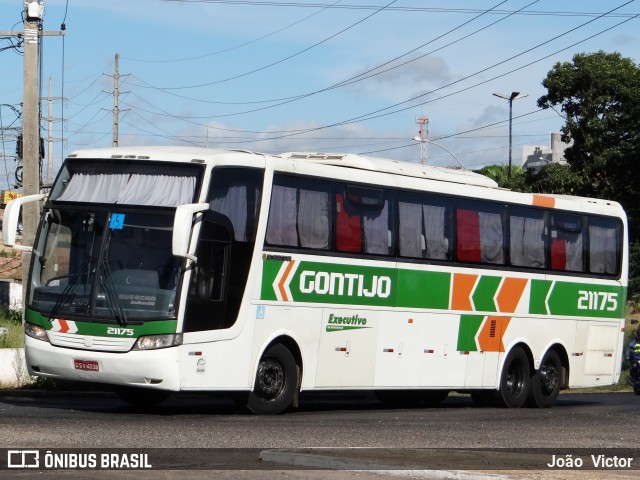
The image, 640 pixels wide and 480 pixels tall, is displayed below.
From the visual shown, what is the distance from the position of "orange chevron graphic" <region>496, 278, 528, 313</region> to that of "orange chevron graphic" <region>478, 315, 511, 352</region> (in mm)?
201

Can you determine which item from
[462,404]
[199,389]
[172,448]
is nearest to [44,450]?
[172,448]

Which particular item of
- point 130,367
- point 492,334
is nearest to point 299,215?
point 130,367

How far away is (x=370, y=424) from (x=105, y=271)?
3.87m

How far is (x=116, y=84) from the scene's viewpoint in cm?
6388

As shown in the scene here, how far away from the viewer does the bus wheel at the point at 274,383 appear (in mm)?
17000

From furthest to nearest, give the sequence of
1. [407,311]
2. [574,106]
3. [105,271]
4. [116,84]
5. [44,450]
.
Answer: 1. [116,84]
2. [574,106]
3. [407,311]
4. [105,271]
5. [44,450]

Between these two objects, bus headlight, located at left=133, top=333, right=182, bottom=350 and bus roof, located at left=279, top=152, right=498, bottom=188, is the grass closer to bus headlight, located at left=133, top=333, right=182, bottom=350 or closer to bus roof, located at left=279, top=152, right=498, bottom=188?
bus roof, located at left=279, top=152, right=498, bottom=188

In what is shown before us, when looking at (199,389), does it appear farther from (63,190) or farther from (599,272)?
(599,272)

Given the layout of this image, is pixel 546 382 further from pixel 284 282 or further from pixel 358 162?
pixel 284 282

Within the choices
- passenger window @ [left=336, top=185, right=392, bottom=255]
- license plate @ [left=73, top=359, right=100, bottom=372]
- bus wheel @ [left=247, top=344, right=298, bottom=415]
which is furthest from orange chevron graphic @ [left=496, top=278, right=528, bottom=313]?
license plate @ [left=73, top=359, right=100, bottom=372]

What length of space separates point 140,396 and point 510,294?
6.94 meters

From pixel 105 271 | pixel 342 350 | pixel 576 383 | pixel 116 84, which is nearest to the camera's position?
pixel 105 271

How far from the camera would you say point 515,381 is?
72.7ft

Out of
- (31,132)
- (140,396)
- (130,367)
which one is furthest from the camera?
(31,132)
